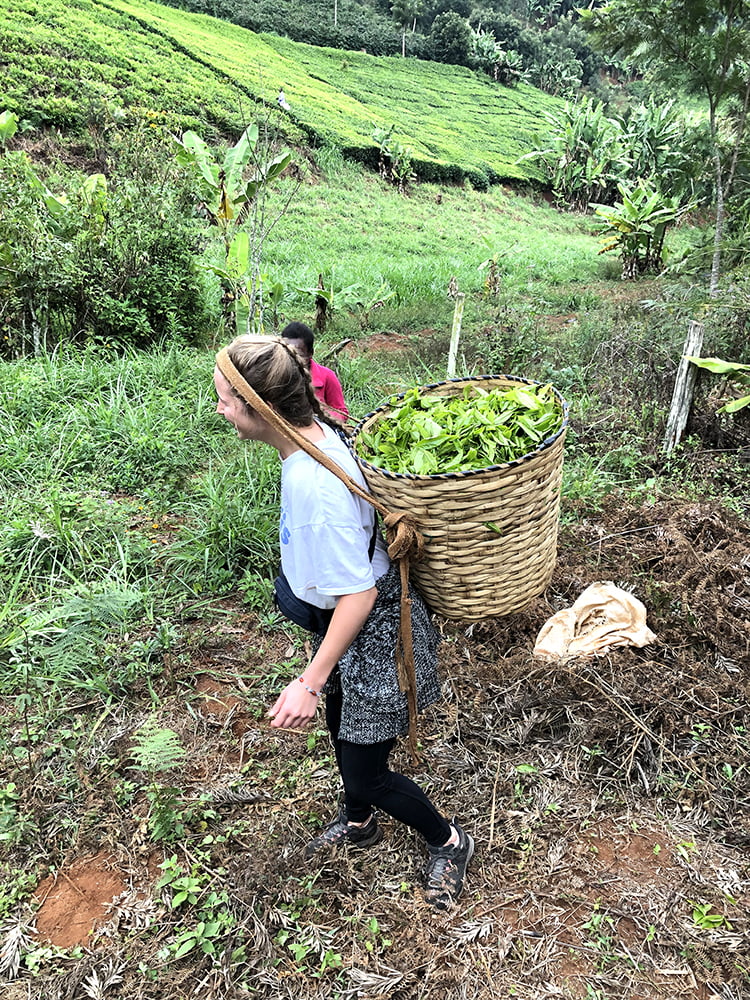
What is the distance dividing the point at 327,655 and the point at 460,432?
0.65 m

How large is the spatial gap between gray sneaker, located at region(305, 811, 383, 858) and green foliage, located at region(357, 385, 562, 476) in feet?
3.65

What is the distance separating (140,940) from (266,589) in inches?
57.6

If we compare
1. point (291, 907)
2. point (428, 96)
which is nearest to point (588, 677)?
point (291, 907)

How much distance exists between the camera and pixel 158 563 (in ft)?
10.4

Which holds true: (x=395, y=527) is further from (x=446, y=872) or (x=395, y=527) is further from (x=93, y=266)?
(x=93, y=266)

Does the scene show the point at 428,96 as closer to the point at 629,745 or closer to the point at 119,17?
the point at 119,17

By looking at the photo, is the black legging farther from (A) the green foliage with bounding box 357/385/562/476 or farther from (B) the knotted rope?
(A) the green foliage with bounding box 357/385/562/476

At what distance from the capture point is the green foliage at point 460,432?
1.57 m

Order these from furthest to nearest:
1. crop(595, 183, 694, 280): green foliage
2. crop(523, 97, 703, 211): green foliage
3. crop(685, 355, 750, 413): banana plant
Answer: crop(523, 97, 703, 211): green foliage, crop(595, 183, 694, 280): green foliage, crop(685, 355, 750, 413): banana plant

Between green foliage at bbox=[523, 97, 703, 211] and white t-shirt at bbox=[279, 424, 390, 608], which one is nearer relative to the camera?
white t-shirt at bbox=[279, 424, 390, 608]

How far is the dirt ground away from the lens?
65.2 inches

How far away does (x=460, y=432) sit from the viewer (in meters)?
1.65

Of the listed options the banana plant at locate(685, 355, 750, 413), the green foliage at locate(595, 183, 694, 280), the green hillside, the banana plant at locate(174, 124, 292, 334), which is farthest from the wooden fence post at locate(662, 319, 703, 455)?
the green hillside

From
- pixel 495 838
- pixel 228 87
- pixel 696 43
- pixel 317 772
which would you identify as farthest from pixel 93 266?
pixel 228 87
